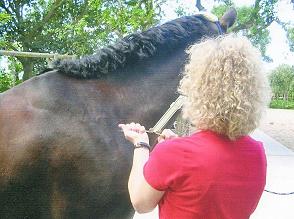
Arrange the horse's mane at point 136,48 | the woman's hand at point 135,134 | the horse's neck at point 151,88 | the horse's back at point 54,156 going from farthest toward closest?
the horse's neck at point 151,88
the horse's mane at point 136,48
the horse's back at point 54,156
the woman's hand at point 135,134

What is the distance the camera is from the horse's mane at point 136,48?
2137mm

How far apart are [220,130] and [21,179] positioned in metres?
1.17

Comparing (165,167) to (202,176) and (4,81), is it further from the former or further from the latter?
(4,81)

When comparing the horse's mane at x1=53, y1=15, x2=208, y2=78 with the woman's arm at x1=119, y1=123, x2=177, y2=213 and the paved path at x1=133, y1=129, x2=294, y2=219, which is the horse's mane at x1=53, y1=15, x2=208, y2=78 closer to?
the woman's arm at x1=119, y1=123, x2=177, y2=213

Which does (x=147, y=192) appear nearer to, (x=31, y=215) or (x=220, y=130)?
(x=220, y=130)

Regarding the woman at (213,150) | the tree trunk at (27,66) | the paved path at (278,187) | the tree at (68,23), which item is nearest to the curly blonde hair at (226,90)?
the woman at (213,150)

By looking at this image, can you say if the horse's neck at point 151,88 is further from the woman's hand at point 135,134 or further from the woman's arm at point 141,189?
the woman's arm at point 141,189

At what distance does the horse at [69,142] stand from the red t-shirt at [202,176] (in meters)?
0.81

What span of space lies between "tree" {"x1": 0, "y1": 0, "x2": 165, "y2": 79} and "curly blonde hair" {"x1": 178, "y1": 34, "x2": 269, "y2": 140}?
205 inches

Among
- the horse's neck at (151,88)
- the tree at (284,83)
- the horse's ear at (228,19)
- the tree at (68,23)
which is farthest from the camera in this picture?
the tree at (284,83)

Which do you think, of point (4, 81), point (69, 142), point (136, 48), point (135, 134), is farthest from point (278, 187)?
point (4, 81)

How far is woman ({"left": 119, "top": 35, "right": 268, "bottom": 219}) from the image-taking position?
3.92ft

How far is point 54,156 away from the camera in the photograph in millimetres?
1993

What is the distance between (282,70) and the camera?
124 ft
